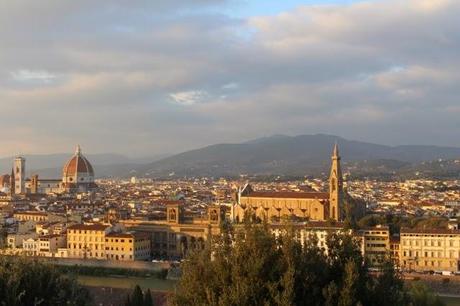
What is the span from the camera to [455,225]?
119ft

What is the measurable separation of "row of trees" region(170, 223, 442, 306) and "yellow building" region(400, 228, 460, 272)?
2450 cm

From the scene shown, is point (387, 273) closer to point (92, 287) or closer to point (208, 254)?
point (208, 254)

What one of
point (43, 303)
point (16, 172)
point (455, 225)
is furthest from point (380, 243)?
point (16, 172)

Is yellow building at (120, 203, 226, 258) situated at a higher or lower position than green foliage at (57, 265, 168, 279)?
higher

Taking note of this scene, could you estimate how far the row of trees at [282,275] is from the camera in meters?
7.91

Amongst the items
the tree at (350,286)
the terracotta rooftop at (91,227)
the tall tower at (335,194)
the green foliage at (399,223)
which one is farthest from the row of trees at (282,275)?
the tall tower at (335,194)

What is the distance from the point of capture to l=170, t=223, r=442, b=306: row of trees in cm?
791

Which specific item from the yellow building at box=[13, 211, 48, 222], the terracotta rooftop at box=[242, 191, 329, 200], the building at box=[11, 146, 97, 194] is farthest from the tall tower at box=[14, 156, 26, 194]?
the terracotta rooftop at box=[242, 191, 329, 200]

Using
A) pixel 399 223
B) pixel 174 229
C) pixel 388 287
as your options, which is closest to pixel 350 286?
pixel 388 287

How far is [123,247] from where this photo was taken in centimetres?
3491

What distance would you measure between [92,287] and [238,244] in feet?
60.4

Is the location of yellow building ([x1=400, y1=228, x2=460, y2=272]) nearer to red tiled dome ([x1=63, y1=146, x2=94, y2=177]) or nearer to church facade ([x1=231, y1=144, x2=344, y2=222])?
church facade ([x1=231, y1=144, x2=344, y2=222])

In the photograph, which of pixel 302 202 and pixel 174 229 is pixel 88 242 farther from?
pixel 302 202

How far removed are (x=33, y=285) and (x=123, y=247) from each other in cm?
2519
